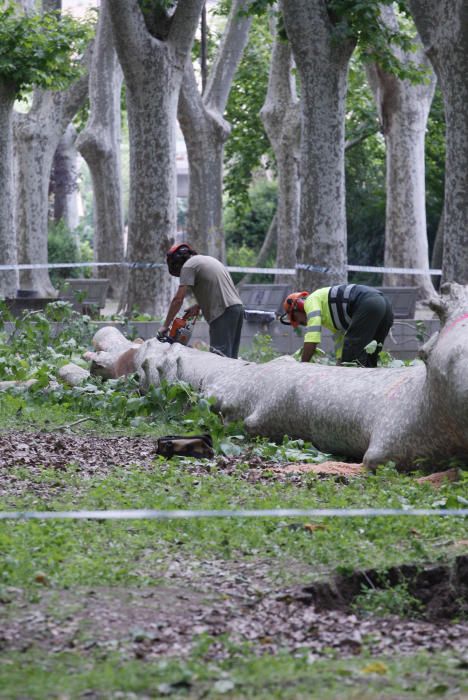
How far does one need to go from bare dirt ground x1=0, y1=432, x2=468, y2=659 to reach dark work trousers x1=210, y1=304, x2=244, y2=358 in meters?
6.82

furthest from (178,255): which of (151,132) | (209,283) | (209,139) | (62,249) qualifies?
(62,249)

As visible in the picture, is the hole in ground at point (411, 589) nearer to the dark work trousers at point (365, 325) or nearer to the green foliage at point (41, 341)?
the dark work trousers at point (365, 325)

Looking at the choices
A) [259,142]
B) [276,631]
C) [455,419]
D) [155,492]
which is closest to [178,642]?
[276,631]

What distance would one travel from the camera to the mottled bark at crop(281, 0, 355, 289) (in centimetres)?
1527

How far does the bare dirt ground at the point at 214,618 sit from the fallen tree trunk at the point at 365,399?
5.95ft

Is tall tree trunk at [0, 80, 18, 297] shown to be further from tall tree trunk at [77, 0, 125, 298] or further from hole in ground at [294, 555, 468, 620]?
hole in ground at [294, 555, 468, 620]

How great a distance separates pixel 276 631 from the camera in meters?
4.61

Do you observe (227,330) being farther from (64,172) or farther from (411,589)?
(64,172)

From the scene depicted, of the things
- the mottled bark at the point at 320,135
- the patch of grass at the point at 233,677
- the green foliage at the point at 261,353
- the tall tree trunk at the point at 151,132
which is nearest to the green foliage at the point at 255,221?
the tall tree trunk at the point at 151,132

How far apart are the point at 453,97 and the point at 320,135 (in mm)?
3549

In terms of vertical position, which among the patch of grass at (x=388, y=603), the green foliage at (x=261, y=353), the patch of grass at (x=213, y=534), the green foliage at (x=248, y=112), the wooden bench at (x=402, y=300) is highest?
the green foliage at (x=248, y=112)

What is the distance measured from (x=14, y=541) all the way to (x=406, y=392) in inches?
120

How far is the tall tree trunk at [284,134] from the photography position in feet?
91.4

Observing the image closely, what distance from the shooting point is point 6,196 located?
20.8 m
